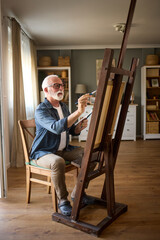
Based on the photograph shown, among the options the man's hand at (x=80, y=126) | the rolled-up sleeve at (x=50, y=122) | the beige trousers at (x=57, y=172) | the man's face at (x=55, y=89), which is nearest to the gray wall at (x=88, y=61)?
the man's hand at (x=80, y=126)

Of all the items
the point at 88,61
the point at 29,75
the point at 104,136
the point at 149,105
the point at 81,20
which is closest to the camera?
the point at 104,136

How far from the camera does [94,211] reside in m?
2.38

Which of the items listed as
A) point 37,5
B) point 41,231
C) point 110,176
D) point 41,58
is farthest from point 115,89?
point 41,58

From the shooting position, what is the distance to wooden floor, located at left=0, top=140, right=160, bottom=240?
1.97 m

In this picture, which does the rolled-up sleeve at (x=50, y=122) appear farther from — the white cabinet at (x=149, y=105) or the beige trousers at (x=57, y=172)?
the white cabinet at (x=149, y=105)

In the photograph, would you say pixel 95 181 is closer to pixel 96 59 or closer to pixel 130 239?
pixel 130 239

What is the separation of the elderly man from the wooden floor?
0.24 meters

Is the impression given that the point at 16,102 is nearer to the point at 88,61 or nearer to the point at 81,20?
the point at 81,20

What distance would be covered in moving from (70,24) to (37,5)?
A: 1.04 m

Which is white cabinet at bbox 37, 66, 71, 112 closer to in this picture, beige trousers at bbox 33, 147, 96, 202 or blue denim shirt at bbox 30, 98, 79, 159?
blue denim shirt at bbox 30, 98, 79, 159

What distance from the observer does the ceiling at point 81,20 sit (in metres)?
3.76

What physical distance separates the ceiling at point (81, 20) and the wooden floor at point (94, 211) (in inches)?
99.4

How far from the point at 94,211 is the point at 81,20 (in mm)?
3421

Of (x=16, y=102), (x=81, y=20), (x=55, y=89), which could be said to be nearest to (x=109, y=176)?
(x=55, y=89)
